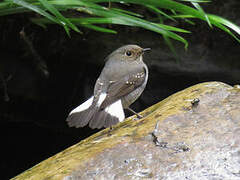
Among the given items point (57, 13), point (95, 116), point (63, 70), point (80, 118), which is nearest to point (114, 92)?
point (95, 116)

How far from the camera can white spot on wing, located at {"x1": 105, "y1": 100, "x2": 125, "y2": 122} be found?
386 centimetres

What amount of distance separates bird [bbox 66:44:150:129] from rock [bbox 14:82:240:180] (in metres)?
0.24

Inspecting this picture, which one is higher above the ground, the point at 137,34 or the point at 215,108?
the point at 137,34

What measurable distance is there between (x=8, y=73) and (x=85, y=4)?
85.4 inches

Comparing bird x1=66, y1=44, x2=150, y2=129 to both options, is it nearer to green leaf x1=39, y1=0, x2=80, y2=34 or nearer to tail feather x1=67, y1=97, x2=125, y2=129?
tail feather x1=67, y1=97, x2=125, y2=129

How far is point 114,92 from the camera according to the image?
4.43 meters

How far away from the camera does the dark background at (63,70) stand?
18.5 ft

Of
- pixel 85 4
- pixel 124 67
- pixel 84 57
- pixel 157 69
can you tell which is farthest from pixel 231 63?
pixel 85 4

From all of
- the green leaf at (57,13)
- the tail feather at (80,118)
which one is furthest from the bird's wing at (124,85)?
the green leaf at (57,13)

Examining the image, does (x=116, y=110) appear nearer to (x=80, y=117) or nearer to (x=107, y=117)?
(x=107, y=117)

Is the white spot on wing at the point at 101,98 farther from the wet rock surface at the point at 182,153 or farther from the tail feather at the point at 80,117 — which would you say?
the wet rock surface at the point at 182,153

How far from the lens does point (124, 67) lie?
5.04m

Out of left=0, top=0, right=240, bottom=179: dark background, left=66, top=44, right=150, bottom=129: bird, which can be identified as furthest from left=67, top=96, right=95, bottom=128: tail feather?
left=0, top=0, right=240, bottom=179: dark background

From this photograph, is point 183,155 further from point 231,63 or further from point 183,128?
point 231,63
